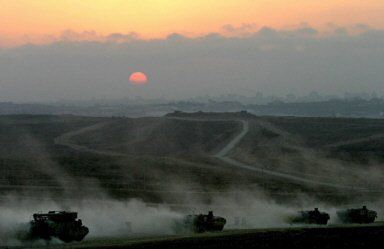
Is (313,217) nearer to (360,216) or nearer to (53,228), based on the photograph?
(360,216)

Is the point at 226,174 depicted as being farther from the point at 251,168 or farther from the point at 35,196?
the point at 35,196

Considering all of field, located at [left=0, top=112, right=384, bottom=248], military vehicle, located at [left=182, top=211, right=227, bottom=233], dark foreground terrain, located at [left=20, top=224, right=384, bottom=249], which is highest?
field, located at [left=0, top=112, right=384, bottom=248]

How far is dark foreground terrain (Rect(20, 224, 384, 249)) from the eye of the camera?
59812 mm

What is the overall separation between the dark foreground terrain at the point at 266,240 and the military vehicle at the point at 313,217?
347 inches

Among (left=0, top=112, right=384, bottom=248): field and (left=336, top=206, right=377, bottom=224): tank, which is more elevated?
(left=0, top=112, right=384, bottom=248): field

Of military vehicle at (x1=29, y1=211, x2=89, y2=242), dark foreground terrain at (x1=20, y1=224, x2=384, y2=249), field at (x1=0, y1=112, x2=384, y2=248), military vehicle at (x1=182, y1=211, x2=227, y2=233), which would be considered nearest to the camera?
dark foreground terrain at (x1=20, y1=224, x2=384, y2=249)

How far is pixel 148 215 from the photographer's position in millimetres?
84062

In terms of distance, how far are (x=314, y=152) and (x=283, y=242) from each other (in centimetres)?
13942

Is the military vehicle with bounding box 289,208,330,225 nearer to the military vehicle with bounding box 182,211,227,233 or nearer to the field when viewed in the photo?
the field

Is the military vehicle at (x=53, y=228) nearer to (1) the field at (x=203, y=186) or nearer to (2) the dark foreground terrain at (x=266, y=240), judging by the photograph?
(2) the dark foreground terrain at (x=266, y=240)

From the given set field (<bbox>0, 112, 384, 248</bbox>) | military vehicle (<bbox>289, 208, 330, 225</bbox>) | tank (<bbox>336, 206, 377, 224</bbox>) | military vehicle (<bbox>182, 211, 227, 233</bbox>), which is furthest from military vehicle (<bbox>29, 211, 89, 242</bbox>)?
tank (<bbox>336, 206, 377, 224</bbox>)

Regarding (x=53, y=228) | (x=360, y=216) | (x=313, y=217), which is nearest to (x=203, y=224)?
(x=313, y=217)

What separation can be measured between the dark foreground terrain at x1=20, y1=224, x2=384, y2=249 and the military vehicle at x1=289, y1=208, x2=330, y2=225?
8824 mm

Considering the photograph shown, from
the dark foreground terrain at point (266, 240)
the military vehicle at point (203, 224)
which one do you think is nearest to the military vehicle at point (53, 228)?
the dark foreground terrain at point (266, 240)
